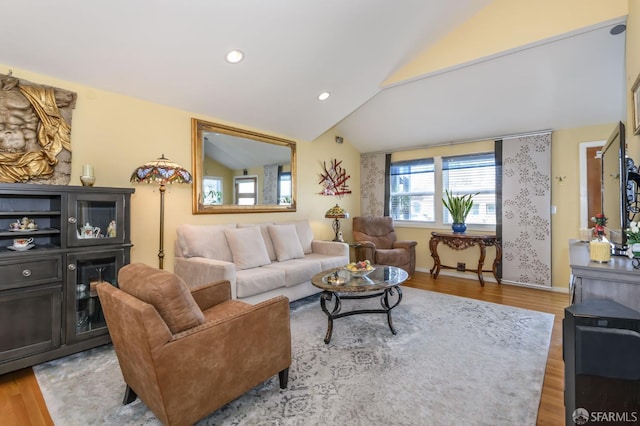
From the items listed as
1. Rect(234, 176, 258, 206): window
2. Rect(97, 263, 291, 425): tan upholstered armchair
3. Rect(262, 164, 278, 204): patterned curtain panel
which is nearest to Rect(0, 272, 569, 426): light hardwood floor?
Rect(97, 263, 291, 425): tan upholstered armchair

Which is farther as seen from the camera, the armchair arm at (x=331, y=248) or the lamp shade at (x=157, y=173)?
the armchair arm at (x=331, y=248)

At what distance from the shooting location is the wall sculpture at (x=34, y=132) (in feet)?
7.77

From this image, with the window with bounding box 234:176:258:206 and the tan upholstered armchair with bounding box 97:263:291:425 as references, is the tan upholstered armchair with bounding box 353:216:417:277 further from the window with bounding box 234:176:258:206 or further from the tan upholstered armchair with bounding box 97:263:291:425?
the tan upholstered armchair with bounding box 97:263:291:425

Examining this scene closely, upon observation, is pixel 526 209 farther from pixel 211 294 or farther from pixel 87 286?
pixel 87 286

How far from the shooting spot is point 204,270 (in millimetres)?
3047

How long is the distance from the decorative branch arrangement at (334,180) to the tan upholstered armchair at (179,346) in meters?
3.76

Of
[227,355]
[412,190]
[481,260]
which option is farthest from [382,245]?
[227,355]

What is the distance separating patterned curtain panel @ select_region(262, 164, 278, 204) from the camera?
4.49 meters

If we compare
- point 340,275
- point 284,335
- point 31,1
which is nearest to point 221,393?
point 284,335

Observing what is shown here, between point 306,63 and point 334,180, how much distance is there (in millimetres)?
2612

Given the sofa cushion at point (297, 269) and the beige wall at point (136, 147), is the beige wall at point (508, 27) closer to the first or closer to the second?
the sofa cushion at point (297, 269)

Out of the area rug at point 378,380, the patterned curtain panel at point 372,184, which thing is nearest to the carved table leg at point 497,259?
the area rug at point 378,380

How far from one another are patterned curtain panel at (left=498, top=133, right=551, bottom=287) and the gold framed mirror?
330 centimetres

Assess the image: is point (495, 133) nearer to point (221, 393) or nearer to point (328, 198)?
point (328, 198)
